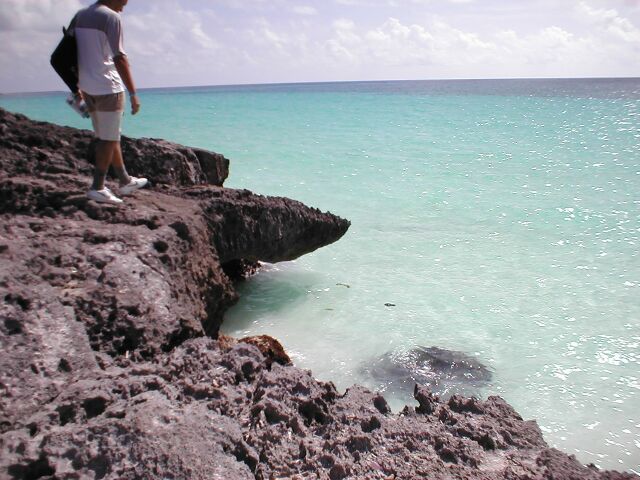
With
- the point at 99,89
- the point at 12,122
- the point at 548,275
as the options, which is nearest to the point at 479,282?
the point at 548,275

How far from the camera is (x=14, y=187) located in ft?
12.9

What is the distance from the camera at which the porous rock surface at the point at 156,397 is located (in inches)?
79.4

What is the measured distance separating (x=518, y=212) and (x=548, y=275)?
12.4 feet

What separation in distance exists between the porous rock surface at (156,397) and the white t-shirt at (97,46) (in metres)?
0.91

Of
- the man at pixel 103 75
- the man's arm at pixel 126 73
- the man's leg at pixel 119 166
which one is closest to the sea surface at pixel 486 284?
the man's leg at pixel 119 166

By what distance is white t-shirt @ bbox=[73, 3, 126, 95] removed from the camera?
3.78 meters

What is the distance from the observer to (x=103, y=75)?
393 cm

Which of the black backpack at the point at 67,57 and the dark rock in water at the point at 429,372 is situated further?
the dark rock in water at the point at 429,372

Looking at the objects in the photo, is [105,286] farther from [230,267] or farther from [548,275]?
[548,275]

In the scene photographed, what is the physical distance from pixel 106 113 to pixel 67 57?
47 centimetres

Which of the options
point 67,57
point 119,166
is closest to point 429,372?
point 119,166

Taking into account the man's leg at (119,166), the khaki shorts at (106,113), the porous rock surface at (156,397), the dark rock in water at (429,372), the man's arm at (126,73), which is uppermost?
the man's arm at (126,73)

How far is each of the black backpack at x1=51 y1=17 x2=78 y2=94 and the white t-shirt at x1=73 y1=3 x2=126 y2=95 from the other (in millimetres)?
39

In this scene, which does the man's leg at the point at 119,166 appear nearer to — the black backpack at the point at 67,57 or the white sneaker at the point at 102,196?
the white sneaker at the point at 102,196
